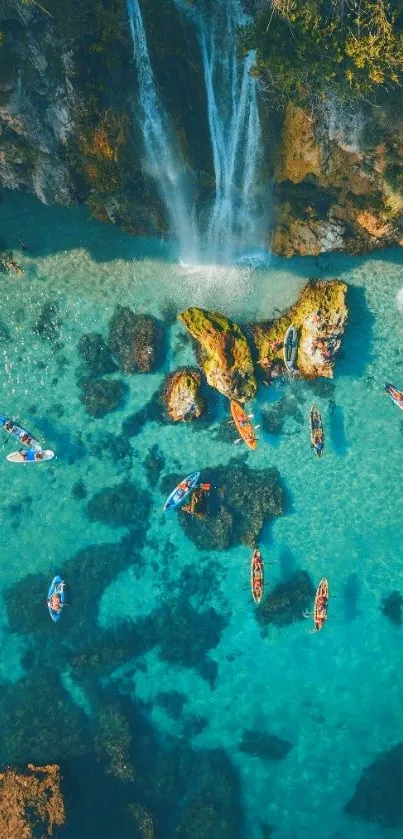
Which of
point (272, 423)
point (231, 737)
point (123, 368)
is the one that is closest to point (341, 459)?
point (272, 423)

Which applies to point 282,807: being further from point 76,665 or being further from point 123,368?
point 123,368

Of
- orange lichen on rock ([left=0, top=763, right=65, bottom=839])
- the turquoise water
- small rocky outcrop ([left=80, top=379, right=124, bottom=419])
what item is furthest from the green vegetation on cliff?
orange lichen on rock ([left=0, top=763, right=65, bottom=839])

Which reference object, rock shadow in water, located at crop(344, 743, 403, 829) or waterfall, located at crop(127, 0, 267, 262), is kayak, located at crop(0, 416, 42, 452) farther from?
rock shadow in water, located at crop(344, 743, 403, 829)

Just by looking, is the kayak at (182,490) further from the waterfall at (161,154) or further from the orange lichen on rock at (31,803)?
the orange lichen on rock at (31,803)

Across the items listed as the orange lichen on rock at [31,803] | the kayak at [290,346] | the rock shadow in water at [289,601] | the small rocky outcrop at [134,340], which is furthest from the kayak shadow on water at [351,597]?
the orange lichen on rock at [31,803]

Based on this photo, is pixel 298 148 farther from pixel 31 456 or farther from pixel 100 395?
pixel 31 456

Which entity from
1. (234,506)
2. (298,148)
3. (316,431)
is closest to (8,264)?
(298,148)

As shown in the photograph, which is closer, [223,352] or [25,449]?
Result: [223,352]
